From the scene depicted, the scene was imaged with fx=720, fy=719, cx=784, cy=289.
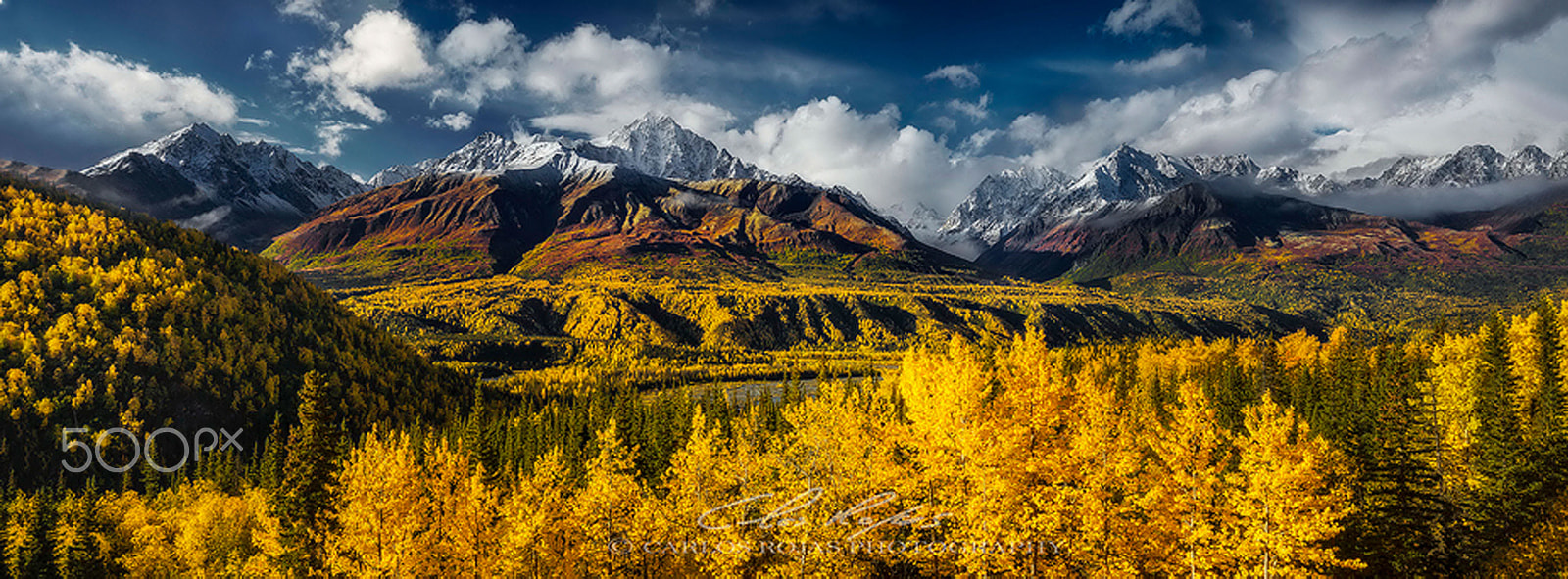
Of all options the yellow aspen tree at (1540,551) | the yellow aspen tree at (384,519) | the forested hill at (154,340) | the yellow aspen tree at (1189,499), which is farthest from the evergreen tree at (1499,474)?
the forested hill at (154,340)

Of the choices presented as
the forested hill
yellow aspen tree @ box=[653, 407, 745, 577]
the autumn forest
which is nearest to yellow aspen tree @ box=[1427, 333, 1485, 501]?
the autumn forest

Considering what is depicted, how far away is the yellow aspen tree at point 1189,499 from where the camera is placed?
87.2 feet

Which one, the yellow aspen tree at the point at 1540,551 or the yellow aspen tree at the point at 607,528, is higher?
the yellow aspen tree at the point at 607,528

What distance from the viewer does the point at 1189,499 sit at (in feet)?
90.0

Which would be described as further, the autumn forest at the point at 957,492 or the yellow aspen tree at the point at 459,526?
the yellow aspen tree at the point at 459,526

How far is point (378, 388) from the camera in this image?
463ft

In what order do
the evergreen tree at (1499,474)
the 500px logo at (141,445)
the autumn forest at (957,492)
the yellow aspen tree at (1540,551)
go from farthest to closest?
the 500px logo at (141,445)
the evergreen tree at (1499,474)
the yellow aspen tree at (1540,551)
the autumn forest at (957,492)

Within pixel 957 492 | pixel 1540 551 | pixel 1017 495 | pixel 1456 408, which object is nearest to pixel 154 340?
pixel 957 492

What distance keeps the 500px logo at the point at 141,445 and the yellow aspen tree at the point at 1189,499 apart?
112m

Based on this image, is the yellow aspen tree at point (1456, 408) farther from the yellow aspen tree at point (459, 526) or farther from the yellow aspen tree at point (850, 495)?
the yellow aspen tree at point (459, 526)

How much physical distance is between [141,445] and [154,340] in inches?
773

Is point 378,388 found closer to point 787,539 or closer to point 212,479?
point 212,479

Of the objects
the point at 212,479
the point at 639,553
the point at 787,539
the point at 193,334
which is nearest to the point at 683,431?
the point at 639,553

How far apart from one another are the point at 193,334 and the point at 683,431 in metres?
98.7
